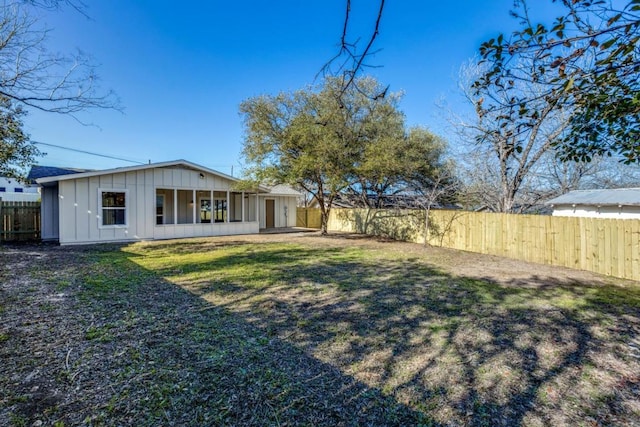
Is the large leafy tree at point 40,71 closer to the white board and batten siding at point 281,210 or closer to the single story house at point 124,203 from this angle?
the single story house at point 124,203

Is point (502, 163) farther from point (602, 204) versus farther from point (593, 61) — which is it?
point (593, 61)

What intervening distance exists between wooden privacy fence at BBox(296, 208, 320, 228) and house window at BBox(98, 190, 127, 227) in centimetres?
1172

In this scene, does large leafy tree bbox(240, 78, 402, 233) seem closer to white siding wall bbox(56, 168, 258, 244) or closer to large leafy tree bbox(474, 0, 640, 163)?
white siding wall bbox(56, 168, 258, 244)

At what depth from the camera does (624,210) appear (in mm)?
10867

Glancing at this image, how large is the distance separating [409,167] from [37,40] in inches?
515

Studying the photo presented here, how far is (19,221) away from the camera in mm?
11805

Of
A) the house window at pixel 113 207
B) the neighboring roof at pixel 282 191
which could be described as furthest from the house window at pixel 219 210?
the house window at pixel 113 207

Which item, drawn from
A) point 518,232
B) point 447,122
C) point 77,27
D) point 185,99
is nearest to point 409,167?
point 447,122

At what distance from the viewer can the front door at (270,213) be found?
20.2 meters

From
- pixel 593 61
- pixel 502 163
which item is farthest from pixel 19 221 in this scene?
pixel 502 163

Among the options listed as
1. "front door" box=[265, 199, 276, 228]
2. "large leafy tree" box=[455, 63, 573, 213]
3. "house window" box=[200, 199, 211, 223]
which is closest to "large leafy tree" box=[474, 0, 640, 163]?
"large leafy tree" box=[455, 63, 573, 213]

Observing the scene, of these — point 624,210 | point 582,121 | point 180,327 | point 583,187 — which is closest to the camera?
point 582,121

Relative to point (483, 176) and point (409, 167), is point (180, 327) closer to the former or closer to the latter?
point (409, 167)

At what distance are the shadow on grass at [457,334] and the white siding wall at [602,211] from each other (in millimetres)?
6087
